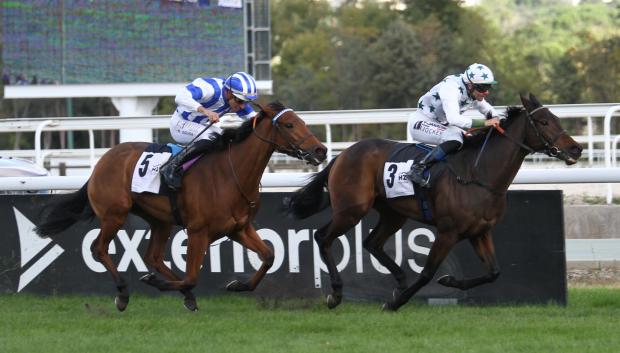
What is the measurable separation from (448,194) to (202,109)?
1.79 m

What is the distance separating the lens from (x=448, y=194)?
325 inches

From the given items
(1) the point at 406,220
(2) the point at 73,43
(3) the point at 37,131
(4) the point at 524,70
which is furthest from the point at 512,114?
(4) the point at 524,70

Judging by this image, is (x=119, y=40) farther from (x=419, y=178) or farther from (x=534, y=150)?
(x=534, y=150)

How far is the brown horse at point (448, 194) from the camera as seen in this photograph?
8.15 meters

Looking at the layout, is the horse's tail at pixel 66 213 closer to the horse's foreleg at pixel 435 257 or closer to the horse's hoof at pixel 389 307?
the horse's hoof at pixel 389 307

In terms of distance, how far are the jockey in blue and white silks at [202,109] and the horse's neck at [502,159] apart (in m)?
1.65

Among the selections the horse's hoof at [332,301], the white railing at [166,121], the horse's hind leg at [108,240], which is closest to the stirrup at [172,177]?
the horse's hind leg at [108,240]

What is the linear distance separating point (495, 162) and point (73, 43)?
14.1 meters

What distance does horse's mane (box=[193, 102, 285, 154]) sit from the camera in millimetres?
8297

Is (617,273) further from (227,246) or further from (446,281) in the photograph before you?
(227,246)

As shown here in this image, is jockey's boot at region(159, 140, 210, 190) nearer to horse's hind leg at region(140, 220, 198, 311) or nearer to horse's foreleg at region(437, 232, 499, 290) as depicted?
horse's hind leg at region(140, 220, 198, 311)

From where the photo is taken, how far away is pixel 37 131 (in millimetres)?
12945

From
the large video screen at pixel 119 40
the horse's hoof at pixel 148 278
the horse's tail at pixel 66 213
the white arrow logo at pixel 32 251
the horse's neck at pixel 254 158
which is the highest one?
the large video screen at pixel 119 40

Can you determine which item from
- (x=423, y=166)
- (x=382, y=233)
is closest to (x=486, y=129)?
(x=423, y=166)
